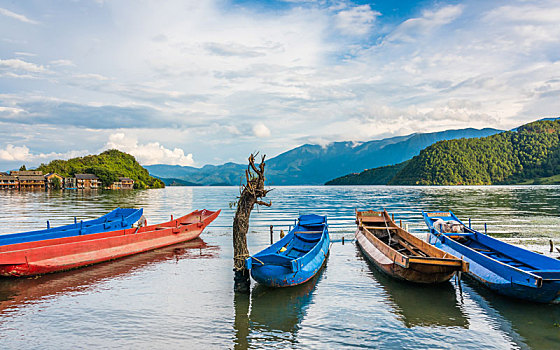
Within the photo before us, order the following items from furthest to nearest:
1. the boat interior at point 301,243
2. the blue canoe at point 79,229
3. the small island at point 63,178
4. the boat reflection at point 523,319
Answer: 1. the small island at point 63,178
2. the blue canoe at point 79,229
3. the boat interior at point 301,243
4. the boat reflection at point 523,319

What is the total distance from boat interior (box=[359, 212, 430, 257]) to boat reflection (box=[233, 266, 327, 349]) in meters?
6.59

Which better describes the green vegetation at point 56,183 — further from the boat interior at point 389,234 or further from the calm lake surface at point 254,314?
the boat interior at point 389,234

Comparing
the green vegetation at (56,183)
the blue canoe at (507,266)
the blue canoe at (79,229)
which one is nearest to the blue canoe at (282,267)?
the blue canoe at (507,266)

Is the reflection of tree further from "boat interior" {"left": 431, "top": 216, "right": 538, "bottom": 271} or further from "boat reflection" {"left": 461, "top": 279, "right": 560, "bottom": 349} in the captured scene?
"boat interior" {"left": 431, "top": 216, "right": 538, "bottom": 271}

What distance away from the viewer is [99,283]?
16984 millimetres

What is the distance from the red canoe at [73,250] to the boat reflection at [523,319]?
1995 centimetres

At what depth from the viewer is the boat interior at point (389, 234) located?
2008cm

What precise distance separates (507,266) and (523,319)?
7.22 feet

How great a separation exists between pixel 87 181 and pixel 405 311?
183 m

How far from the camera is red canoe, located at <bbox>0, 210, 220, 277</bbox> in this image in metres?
17.2

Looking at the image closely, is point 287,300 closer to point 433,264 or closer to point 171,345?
point 171,345

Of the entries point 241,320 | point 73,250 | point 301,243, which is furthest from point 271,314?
point 73,250

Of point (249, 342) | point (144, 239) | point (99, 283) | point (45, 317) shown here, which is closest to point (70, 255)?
point (99, 283)

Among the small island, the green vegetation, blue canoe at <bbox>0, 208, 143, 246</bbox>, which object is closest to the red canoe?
blue canoe at <bbox>0, 208, 143, 246</bbox>
